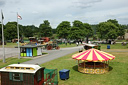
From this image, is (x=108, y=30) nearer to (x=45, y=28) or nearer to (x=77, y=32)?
(x=77, y=32)

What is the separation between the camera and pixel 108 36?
63.7 meters

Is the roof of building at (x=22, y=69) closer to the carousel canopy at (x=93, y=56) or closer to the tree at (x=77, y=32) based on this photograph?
the carousel canopy at (x=93, y=56)

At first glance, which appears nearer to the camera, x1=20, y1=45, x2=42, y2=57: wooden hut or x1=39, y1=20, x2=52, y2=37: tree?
x1=20, y1=45, x2=42, y2=57: wooden hut

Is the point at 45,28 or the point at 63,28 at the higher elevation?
the point at 45,28

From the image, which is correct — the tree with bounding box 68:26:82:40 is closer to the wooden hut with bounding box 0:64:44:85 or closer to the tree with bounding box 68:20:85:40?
the tree with bounding box 68:20:85:40

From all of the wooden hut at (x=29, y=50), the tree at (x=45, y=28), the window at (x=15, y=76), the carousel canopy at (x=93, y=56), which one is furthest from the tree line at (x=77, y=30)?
the window at (x=15, y=76)

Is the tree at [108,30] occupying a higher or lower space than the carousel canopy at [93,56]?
higher

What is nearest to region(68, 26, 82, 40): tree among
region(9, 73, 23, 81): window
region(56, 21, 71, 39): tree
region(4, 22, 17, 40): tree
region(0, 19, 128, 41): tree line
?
region(0, 19, 128, 41): tree line

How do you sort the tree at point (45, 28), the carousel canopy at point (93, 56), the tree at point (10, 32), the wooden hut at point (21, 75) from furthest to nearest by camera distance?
the tree at point (45, 28)
the tree at point (10, 32)
the carousel canopy at point (93, 56)
the wooden hut at point (21, 75)

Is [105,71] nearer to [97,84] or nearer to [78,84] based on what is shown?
[97,84]

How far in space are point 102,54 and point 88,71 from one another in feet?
9.43

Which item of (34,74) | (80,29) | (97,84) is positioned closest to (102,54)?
(97,84)

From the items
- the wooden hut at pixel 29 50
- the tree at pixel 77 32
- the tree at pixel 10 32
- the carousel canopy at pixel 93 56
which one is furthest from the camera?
the tree at pixel 10 32

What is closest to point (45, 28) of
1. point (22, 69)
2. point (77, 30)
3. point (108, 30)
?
point (77, 30)
